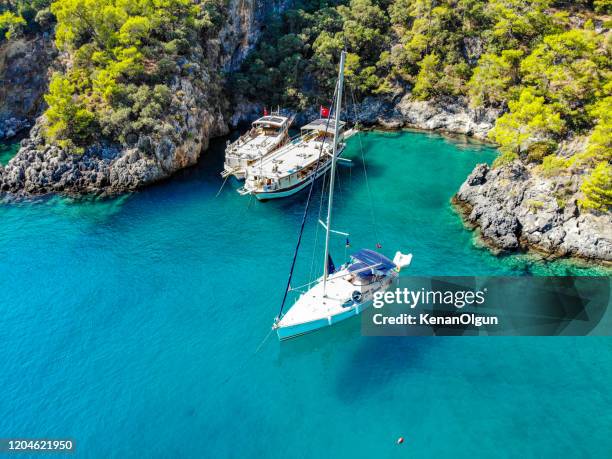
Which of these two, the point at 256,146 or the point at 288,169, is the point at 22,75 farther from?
the point at 288,169

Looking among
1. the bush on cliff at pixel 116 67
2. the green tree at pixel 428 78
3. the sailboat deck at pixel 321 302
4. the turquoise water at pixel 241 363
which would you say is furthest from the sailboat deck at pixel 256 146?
the green tree at pixel 428 78

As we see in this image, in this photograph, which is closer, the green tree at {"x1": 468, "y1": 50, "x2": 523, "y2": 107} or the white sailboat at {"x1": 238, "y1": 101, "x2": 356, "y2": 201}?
the white sailboat at {"x1": 238, "y1": 101, "x2": 356, "y2": 201}

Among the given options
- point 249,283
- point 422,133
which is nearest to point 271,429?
point 249,283

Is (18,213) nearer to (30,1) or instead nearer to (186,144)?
(186,144)

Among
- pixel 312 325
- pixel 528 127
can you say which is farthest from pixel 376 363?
pixel 528 127

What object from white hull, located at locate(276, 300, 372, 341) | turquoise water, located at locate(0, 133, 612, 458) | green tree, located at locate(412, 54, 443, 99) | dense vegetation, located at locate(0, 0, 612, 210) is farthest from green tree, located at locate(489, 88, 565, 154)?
white hull, located at locate(276, 300, 372, 341)

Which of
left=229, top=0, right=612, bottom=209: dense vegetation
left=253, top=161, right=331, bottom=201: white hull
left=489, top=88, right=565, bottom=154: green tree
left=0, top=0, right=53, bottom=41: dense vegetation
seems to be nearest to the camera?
left=489, top=88, right=565, bottom=154: green tree

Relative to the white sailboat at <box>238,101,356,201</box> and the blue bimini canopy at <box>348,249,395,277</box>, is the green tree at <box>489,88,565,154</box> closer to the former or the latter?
the white sailboat at <box>238,101,356,201</box>
